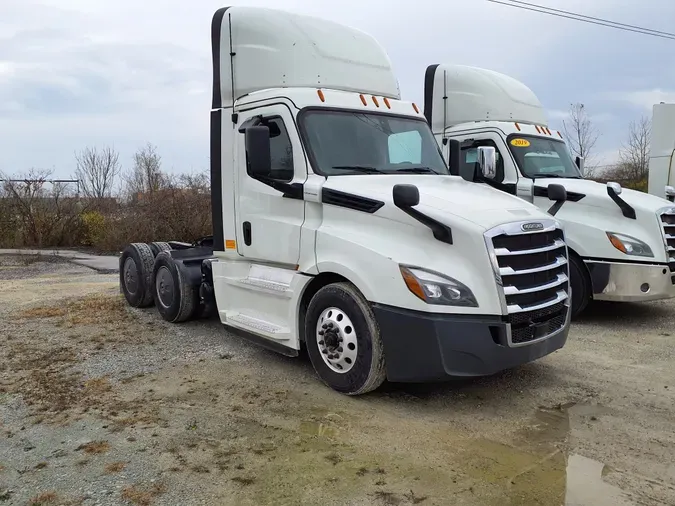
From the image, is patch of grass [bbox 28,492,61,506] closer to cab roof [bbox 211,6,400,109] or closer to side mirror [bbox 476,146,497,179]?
cab roof [bbox 211,6,400,109]

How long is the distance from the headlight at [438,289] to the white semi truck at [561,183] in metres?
2.54

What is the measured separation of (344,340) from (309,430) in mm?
850

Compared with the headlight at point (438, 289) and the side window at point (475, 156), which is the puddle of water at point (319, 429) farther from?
the side window at point (475, 156)

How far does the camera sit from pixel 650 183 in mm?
15219

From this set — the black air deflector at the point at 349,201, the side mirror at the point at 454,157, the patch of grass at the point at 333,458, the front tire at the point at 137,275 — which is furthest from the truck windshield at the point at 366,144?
the front tire at the point at 137,275

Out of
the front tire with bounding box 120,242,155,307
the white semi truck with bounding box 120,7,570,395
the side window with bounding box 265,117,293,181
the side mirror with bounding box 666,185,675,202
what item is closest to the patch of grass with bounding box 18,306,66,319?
the front tire with bounding box 120,242,155,307

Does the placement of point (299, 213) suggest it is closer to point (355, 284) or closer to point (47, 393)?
point (355, 284)

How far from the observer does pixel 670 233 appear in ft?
24.7

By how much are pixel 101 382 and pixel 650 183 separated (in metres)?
14.5

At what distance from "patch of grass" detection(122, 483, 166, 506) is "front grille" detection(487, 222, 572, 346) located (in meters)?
2.73

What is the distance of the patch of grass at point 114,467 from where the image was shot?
12.3 feet

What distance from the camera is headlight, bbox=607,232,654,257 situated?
739 cm

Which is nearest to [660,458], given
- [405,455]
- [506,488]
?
[506,488]

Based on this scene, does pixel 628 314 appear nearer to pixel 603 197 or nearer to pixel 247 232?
pixel 603 197
